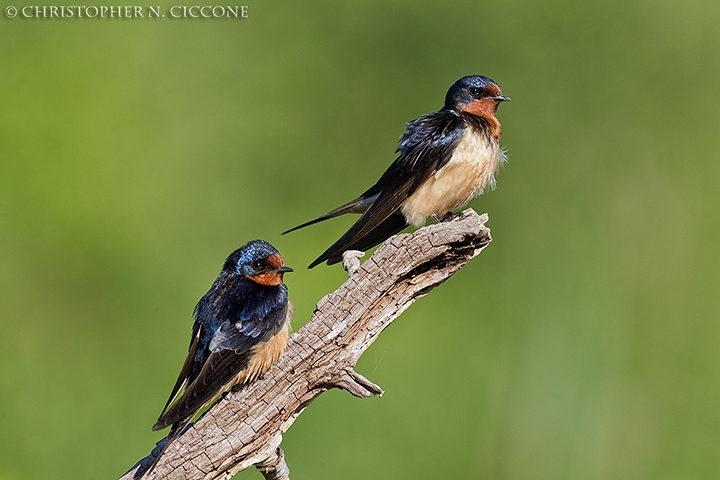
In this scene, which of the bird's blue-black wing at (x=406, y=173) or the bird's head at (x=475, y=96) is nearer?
the bird's blue-black wing at (x=406, y=173)

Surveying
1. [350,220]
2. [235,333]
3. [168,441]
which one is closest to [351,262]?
[235,333]

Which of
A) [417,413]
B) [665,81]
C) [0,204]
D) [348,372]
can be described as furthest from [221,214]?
[348,372]

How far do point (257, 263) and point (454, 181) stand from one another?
956 millimetres

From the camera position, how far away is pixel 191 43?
320 inches

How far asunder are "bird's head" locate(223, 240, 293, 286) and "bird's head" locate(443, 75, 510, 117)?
118 centimetres

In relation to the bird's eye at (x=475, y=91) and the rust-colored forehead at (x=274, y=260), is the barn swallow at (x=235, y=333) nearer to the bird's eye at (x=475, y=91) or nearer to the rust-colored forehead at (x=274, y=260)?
the rust-colored forehead at (x=274, y=260)

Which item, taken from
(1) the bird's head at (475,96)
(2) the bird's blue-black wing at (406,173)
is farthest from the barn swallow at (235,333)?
(1) the bird's head at (475,96)

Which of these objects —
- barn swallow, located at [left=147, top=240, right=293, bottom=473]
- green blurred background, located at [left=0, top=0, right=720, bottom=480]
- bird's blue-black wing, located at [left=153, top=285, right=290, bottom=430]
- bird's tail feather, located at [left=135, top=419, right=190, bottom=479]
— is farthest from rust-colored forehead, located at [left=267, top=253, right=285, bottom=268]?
green blurred background, located at [left=0, top=0, right=720, bottom=480]

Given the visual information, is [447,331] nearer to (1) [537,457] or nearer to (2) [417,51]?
(1) [537,457]

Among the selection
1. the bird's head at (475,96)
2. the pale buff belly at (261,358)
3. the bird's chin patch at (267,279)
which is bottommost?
the pale buff belly at (261,358)

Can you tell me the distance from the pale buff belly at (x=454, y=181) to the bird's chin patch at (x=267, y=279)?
74cm

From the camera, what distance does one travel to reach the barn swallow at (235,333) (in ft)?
11.0

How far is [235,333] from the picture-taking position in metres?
3.59

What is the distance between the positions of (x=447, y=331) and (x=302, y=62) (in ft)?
7.55
